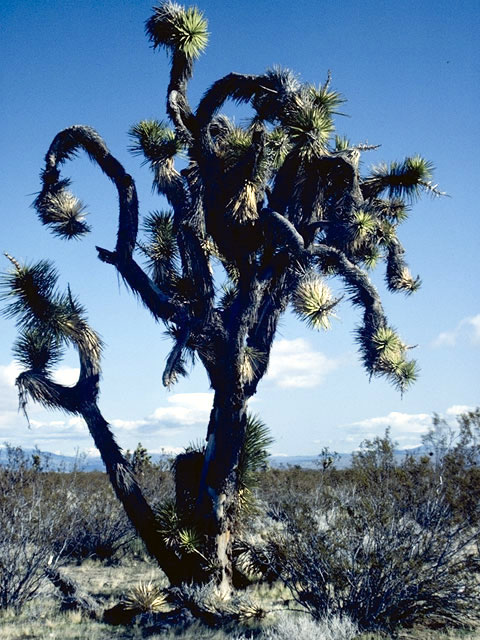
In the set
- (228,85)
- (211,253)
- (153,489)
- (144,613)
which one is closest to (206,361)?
(211,253)

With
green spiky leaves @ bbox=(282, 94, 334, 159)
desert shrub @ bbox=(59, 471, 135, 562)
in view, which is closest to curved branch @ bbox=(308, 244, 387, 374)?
green spiky leaves @ bbox=(282, 94, 334, 159)

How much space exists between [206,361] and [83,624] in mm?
3410

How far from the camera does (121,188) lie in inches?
354

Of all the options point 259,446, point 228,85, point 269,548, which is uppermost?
point 228,85

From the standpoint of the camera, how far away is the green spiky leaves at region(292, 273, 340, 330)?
8125mm

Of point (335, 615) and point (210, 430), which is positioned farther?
point (210, 430)

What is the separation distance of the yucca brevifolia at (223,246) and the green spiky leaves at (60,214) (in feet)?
0.06

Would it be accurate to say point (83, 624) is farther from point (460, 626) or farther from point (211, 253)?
point (211, 253)

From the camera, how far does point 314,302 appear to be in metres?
8.11

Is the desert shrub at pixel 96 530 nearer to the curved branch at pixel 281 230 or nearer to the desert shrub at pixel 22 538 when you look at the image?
the desert shrub at pixel 22 538

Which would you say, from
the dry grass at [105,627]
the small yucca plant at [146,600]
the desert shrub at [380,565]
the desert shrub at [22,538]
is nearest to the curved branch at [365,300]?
the desert shrub at [380,565]

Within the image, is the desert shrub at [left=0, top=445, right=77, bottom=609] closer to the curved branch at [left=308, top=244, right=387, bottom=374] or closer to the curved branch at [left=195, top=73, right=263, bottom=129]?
the curved branch at [left=308, top=244, right=387, bottom=374]

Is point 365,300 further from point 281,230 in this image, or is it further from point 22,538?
point 22,538

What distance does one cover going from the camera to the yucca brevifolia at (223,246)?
26.5 ft
